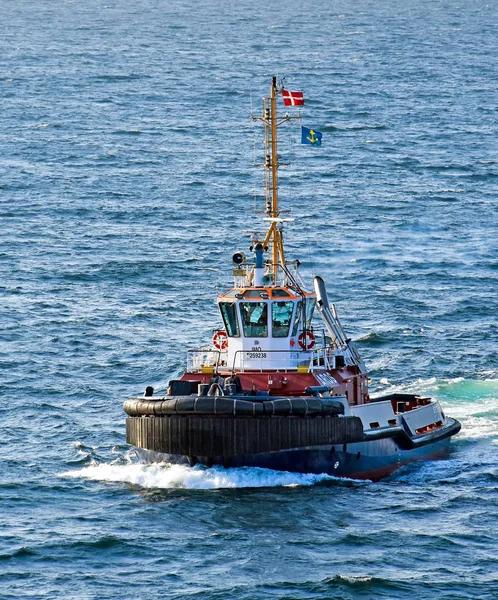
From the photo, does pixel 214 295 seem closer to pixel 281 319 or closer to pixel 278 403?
pixel 281 319

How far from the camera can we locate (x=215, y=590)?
101ft

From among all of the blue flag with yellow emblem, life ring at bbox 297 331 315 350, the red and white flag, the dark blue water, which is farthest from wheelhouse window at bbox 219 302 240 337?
the red and white flag

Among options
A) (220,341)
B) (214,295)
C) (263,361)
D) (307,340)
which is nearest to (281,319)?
(307,340)

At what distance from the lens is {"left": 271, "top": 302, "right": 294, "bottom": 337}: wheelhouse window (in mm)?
40000

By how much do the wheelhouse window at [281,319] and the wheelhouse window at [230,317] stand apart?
1.01 metres

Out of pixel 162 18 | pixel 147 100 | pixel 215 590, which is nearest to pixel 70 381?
pixel 215 590

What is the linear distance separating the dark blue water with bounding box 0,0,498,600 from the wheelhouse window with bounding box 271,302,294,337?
4774 mm

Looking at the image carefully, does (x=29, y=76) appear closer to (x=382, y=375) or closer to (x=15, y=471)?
(x=382, y=375)

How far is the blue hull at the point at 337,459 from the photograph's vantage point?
36.4m

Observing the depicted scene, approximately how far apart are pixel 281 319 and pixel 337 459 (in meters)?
4.60

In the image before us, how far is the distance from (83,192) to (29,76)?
2049 inches

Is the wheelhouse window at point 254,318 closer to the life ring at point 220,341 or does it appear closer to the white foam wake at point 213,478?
the life ring at point 220,341

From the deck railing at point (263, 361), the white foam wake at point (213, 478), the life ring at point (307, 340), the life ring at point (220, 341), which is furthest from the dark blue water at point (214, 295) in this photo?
the life ring at point (307, 340)

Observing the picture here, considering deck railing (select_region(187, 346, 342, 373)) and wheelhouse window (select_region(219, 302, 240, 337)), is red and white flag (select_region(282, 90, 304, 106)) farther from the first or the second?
deck railing (select_region(187, 346, 342, 373))
